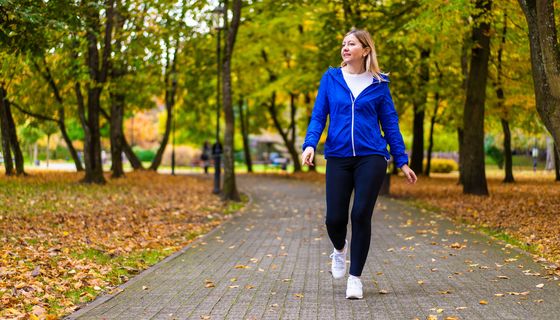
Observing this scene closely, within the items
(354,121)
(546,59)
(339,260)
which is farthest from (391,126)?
(546,59)

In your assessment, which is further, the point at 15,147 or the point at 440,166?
the point at 440,166

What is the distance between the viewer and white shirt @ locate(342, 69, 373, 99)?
6.10 meters

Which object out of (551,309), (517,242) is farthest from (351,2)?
(551,309)

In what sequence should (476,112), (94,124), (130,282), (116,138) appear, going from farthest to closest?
1. (116,138)
2. (94,124)
3. (476,112)
4. (130,282)

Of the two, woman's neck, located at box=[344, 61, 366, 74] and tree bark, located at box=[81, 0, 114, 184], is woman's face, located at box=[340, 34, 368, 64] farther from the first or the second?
tree bark, located at box=[81, 0, 114, 184]

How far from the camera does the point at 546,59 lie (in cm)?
1032

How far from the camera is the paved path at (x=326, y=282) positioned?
576 centimetres

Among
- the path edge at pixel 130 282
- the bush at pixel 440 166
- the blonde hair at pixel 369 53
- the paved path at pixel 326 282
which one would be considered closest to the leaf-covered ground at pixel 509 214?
the paved path at pixel 326 282

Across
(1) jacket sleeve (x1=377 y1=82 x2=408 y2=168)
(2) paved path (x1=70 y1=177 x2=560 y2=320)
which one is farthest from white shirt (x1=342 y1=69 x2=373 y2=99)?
(2) paved path (x1=70 y1=177 x2=560 y2=320)

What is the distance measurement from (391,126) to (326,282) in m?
1.81

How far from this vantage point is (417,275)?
7.57 meters

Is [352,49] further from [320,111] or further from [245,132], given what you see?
[245,132]

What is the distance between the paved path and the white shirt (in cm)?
174

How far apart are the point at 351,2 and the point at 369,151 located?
15.7m
